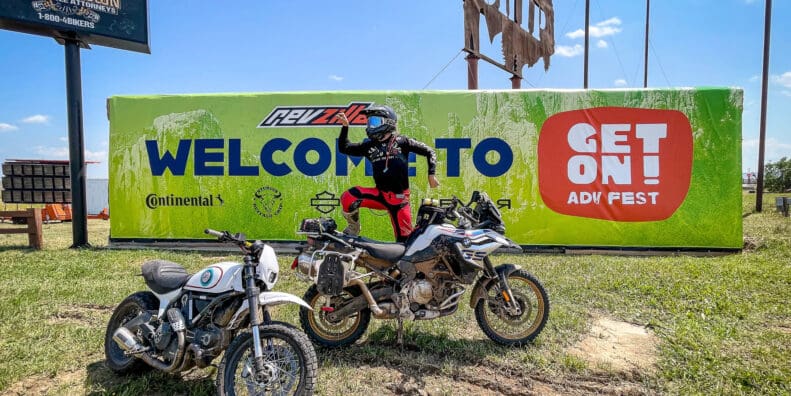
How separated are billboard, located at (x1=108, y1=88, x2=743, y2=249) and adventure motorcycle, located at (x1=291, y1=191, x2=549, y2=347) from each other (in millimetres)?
4961

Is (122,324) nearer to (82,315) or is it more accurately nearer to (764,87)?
(82,315)

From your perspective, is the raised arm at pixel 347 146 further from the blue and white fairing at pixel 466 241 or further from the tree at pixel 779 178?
the tree at pixel 779 178

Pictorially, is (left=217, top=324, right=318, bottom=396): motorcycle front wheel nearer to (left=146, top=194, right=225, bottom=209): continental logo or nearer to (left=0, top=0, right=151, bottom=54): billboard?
(left=146, top=194, right=225, bottom=209): continental logo

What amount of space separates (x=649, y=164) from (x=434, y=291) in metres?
6.60

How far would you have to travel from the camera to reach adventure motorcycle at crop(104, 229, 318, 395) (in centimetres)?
277

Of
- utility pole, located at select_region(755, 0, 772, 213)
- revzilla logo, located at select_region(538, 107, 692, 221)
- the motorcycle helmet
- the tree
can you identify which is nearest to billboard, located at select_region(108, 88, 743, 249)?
revzilla logo, located at select_region(538, 107, 692, 221)

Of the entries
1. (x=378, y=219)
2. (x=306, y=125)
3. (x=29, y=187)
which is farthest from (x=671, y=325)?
(x=29, y=187)

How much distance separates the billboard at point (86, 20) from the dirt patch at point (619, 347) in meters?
10.5

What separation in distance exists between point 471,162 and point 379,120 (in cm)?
411

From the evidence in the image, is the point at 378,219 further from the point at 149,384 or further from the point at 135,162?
the point at 149,384

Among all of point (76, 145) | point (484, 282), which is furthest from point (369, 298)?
point (76, 145)

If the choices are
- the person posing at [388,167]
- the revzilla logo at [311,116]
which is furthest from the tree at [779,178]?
the person posing at [388,167]

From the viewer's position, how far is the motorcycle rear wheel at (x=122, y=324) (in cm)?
335

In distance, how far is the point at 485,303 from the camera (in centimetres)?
414
